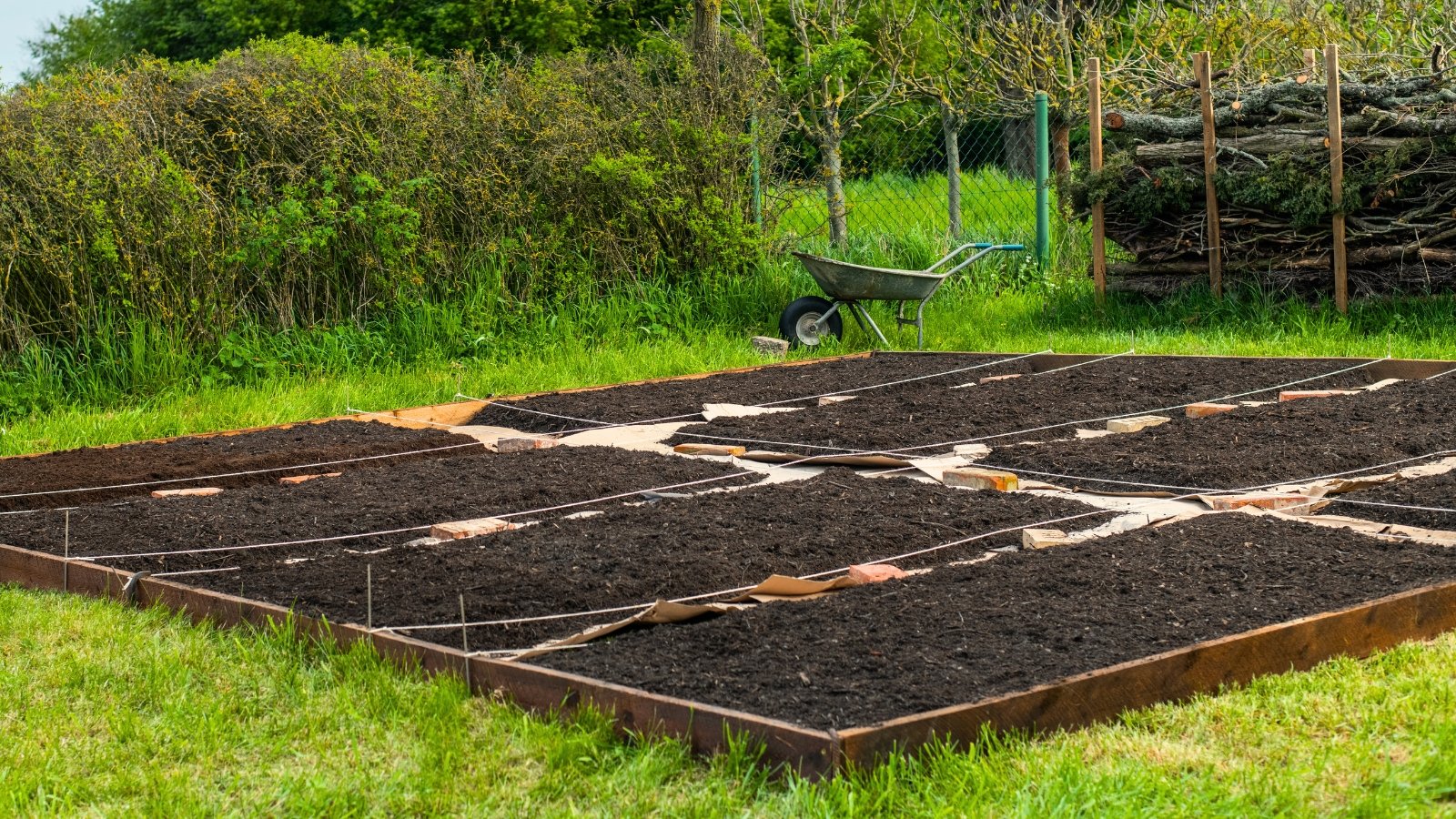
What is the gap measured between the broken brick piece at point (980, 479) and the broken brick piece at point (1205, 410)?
145cm

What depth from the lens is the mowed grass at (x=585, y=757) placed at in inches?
86.4

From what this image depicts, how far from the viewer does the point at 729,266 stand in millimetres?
9469

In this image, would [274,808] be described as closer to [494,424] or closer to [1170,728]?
[1170,728]

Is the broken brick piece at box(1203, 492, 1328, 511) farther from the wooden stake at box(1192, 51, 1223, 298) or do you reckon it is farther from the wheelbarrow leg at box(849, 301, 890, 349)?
the wooden stake at box(1192, 51, 1223, 298)

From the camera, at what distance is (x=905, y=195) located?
586 inches

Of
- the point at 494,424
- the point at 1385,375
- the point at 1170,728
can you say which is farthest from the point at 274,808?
the point at 1385,375

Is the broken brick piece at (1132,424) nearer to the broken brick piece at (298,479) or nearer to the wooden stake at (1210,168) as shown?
the broken brick piece at (298,479)

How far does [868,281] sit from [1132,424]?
3.02m

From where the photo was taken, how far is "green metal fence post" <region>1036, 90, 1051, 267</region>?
35.6 ft

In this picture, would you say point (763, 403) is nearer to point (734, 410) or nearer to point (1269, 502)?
point (734, 410)

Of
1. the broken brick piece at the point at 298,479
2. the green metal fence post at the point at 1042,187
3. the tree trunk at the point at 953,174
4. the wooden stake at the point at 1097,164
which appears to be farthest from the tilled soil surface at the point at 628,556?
the tree trunk at the point at 953,174

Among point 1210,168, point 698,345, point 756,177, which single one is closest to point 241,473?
point 698,345

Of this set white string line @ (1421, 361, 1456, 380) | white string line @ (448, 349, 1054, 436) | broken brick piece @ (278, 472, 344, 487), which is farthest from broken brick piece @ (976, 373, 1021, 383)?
broken brick piece @ (278, 472, 344, 487)

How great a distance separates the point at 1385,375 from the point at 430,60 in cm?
579
